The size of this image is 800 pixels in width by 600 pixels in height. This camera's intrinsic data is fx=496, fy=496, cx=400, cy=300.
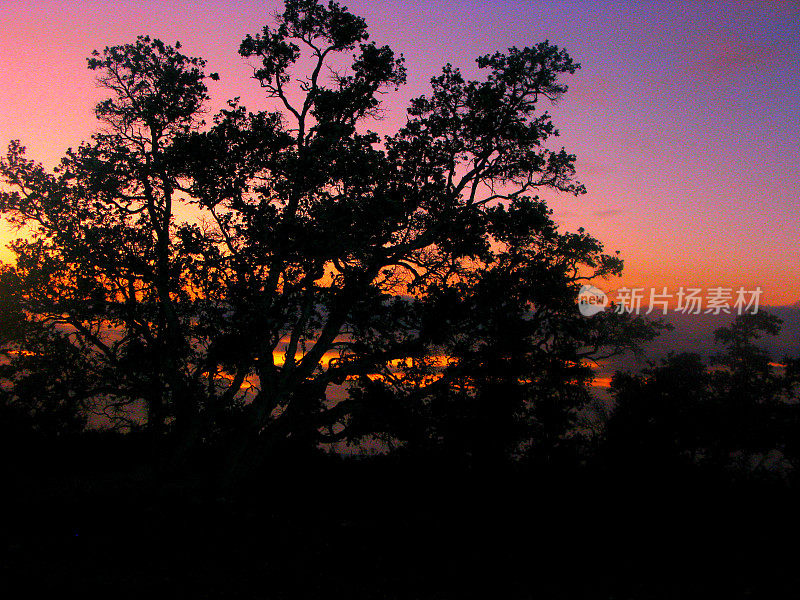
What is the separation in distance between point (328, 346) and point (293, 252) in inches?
143

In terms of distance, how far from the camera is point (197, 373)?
46.8ft

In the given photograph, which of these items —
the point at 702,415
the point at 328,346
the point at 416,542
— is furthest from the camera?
the point at 702,415

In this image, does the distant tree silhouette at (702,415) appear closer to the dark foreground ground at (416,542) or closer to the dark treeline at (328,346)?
the dark treeline at (328,346)

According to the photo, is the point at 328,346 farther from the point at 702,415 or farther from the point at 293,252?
the point at 702,415

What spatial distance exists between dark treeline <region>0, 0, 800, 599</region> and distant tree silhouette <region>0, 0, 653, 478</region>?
7cm

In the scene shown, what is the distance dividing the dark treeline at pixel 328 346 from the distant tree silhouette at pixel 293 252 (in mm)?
73

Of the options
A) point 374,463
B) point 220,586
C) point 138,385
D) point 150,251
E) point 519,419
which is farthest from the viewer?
point 374,463

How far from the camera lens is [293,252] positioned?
11906 millimetres

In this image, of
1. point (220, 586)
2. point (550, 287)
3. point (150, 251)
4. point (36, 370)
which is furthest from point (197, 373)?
point (550, 287)

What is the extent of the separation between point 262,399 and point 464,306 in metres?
6.28

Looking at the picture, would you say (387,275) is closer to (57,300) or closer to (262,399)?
(262,399)

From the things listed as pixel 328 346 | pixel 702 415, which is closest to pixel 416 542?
pixel 328 346

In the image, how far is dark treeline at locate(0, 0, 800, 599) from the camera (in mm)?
9547

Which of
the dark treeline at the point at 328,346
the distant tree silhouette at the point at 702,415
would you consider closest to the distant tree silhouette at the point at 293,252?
the dark treeline at the point at 328,346
